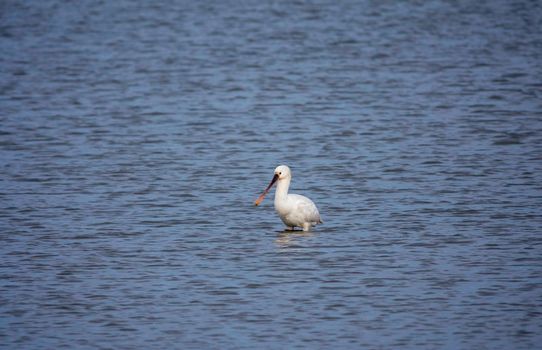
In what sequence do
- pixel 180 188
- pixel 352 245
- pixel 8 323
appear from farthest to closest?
pixel 180 188 < pixel 352 245 < pixel 8 323

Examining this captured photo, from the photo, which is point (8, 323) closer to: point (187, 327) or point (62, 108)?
point (187, 327)

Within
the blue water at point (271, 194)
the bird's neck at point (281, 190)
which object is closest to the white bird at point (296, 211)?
the bird's neck at point (281, 190)

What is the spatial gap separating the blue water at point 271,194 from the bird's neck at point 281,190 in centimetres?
46

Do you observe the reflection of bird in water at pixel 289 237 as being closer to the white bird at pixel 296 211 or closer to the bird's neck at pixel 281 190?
the white bird at pixel 296 211

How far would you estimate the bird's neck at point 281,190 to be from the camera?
14578 mm

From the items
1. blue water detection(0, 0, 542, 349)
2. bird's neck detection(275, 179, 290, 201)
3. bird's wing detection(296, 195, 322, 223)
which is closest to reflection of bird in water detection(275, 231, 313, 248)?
blue water detection(0, 0, 542, 349)

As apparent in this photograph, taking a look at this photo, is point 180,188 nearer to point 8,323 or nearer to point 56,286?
point 56,286

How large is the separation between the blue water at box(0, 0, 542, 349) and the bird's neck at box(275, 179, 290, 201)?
1.53 ft

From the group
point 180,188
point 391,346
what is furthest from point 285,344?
point 180,188

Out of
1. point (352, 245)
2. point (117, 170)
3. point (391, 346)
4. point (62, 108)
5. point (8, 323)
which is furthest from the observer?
point (62, 108)

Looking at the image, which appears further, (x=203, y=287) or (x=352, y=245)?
(x=352, y=245)

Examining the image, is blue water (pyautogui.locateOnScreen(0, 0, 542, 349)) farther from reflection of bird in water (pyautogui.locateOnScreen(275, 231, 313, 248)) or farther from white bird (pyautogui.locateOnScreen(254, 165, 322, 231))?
white bird (pyautogui.locateOnScreen(254, 165, 322, 231))

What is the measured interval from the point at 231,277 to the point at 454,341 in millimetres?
2847

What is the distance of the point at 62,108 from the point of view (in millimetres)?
23906
